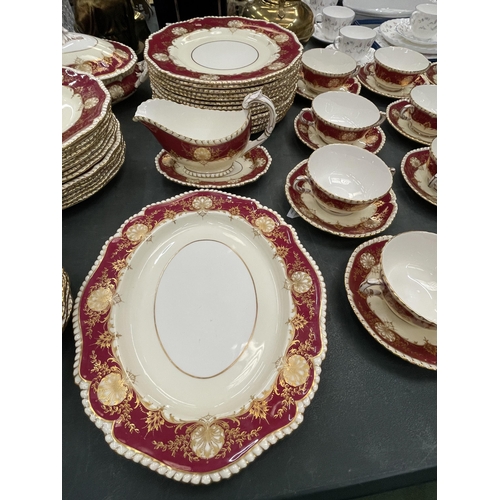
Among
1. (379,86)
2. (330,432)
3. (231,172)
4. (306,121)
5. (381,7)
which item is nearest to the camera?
(330,432)

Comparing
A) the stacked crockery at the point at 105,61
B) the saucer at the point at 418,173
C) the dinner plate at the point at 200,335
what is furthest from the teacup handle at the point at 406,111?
the stacked crockery at the point at 105,61

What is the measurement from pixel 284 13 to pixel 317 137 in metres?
0.45

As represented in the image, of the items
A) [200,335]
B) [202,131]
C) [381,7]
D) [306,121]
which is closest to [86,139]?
[202,131]

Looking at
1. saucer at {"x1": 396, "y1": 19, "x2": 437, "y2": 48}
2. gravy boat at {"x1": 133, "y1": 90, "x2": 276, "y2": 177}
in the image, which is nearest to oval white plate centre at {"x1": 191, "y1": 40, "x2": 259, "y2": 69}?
gravy boat at {"x1": 133, "y1": 90, "x2": 276, "y2": 177}

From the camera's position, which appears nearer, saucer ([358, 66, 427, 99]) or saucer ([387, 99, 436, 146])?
saucer ([387, 99, 436, 146])

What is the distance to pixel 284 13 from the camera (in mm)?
944

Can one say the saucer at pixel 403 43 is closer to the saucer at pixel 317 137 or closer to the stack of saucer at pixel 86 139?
the saucer at pixel 317 137

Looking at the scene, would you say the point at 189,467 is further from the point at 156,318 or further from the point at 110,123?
the point at 110,123

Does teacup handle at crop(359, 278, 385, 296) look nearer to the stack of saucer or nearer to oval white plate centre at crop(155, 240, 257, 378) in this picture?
oval white plate centre at crop(155, 240, 257, 378)

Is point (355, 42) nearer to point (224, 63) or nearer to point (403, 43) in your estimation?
point (403, 43)

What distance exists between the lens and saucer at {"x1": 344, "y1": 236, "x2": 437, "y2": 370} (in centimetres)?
45

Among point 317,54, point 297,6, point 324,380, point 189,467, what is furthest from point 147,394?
point 297,6

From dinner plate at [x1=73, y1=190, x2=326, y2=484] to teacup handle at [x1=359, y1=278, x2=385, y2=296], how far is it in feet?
0.22

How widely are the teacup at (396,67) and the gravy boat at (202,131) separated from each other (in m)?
0.43
